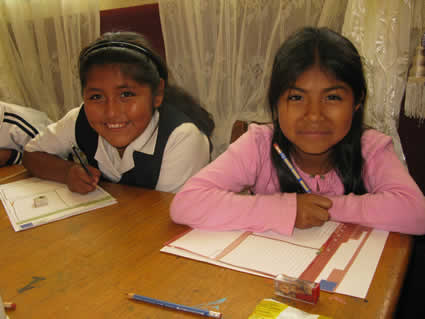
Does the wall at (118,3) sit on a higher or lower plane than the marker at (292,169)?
higher

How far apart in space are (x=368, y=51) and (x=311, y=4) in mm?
323

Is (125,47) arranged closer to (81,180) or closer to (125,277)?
(81,180)

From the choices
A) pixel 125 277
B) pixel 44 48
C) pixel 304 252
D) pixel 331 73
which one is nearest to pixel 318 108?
pixel 331 73

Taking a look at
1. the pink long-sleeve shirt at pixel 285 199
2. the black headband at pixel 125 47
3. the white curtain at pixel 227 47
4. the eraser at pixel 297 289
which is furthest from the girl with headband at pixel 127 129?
the eraser at pixel 297 289

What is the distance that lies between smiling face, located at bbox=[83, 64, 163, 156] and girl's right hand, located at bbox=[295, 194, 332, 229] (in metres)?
0.58

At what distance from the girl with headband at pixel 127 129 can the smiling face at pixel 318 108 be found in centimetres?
38

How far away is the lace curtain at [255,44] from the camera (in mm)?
1066

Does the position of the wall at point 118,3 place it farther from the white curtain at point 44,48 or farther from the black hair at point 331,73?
the black hair at point 331,73

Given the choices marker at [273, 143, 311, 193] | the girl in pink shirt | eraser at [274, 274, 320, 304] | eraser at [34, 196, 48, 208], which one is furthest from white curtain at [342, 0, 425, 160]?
eraser at [34, 196, 48, 208]

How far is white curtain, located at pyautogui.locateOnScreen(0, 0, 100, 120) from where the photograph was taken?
1.85 metres

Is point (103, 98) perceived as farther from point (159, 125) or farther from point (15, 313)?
point (15, 313)

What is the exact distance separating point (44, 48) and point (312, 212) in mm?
1880

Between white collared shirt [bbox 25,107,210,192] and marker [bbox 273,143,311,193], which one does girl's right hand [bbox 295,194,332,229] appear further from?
white collared shirt [bbox 25,107,210,192]

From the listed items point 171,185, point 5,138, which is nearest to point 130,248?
point 171,185
